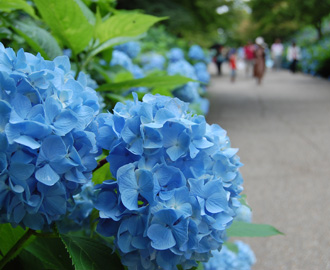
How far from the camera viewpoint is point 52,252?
96 centimetres

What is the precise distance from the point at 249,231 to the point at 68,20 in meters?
0.72

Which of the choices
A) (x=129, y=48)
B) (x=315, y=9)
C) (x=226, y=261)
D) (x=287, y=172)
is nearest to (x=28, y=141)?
(x=226, y=261)

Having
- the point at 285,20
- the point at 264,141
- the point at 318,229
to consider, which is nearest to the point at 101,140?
the point at 318,229

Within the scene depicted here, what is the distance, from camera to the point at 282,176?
5.60 metres

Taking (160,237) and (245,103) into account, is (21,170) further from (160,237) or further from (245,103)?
(245,103)

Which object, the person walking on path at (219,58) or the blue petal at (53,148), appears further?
the person walking on path at (219,58)

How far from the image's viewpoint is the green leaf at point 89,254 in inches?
29.6

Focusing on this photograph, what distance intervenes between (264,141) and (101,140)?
704 cm

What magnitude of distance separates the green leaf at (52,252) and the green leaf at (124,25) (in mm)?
697

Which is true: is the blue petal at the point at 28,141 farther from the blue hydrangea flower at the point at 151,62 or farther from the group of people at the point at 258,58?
the group of people at the point at 258,58

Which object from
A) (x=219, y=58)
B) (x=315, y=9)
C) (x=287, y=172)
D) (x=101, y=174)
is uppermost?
(x=101, y=174)

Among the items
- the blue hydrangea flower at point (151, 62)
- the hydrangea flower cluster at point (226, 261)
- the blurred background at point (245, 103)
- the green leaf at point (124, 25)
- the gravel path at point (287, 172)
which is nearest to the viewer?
the green leaf at point (124, 25)

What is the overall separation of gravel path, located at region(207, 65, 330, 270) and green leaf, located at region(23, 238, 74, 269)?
2.94m

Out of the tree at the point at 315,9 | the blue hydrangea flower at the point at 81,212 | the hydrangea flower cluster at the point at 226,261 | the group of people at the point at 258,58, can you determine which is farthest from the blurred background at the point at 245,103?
the tree at the point at 315,9
